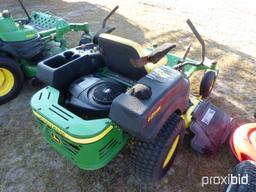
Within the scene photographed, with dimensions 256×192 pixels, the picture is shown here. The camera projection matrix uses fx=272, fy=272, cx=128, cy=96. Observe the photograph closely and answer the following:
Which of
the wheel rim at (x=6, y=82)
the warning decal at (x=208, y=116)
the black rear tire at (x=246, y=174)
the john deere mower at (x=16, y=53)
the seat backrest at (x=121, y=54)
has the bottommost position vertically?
the wheel rim at (x=6, y=82)

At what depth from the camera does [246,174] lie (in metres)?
1.67

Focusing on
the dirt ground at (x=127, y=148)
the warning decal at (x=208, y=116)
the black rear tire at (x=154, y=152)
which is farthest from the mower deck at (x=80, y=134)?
the warning decal at (x=208, y=116)

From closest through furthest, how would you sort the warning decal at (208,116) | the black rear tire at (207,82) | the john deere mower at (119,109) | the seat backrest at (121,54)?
the john deere mower at (119,109), the seat backrest at (121,54), the warning decal at (208,116), the black rear tire at (207,82)

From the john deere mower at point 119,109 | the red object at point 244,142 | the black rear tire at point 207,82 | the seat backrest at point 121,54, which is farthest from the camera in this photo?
the black rear tire at point 207,82

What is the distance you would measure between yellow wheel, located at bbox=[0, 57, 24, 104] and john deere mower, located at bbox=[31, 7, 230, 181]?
2.72 ft

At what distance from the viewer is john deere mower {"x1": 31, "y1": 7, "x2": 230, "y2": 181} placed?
60.4 inches

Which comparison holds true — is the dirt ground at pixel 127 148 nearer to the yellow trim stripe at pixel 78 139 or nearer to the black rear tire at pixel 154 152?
the black rear tire at pixel 154 152

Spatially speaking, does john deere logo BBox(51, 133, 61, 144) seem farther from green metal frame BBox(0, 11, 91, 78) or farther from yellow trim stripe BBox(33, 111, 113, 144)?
green metal frame BBox(0, 11, 91, 78)

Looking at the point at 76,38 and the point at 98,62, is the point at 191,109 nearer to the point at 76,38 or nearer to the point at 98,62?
the point at 98,62

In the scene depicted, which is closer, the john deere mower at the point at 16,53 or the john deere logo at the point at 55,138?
the john deere logo at the point at 55,138

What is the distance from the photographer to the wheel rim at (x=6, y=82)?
108 inches

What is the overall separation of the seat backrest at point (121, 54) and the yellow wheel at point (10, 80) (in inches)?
43.7

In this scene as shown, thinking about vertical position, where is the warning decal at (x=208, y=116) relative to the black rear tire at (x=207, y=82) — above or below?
below

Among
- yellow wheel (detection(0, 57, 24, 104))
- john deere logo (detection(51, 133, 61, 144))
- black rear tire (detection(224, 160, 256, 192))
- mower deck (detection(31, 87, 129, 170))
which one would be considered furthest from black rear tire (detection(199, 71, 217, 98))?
yellow wheel (detection(0, 57, 24, 104))
